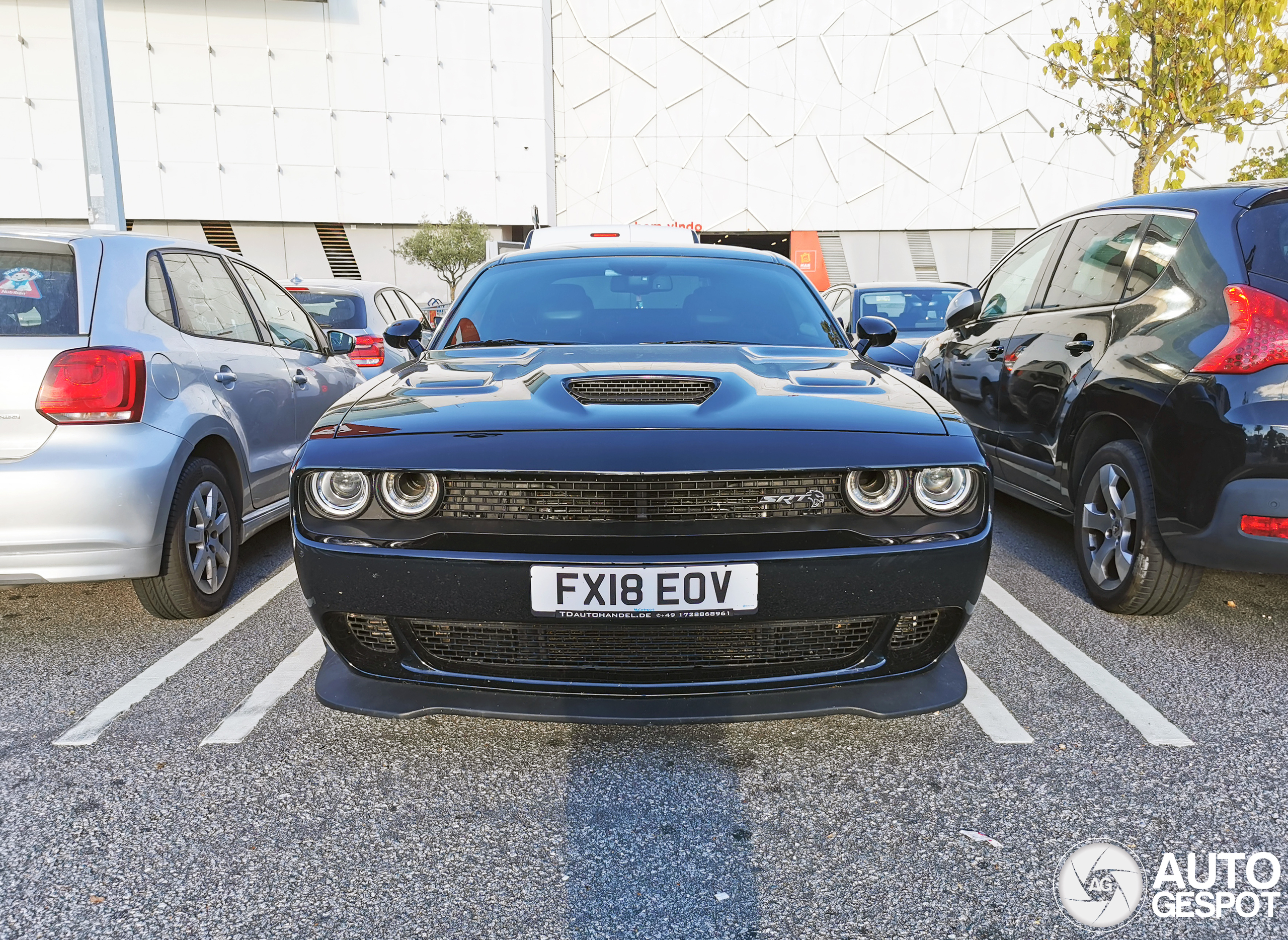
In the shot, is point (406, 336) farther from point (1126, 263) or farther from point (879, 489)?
point (1126, 263)

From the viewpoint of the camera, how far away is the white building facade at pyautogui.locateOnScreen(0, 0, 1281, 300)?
3544cm

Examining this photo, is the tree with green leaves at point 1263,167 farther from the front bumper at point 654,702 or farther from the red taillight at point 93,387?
the red taillight at point 93,387

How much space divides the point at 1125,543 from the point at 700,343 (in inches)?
73.3

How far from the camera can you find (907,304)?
994 centimetres

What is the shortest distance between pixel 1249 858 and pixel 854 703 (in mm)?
898

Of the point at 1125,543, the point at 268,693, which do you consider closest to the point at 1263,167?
the point at 1125,543

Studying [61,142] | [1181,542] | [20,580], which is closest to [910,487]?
[1181,542]

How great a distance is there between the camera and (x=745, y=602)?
80.7 inches

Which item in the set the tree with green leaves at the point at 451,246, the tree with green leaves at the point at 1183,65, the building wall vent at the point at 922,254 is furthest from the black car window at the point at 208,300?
the building wall vent at the point at 922,254

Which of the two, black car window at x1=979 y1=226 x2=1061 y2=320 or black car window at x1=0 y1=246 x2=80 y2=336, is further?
black car window at x1=979 y1=226 x2=1061 y2=320

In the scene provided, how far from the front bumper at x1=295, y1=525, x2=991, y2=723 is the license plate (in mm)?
23

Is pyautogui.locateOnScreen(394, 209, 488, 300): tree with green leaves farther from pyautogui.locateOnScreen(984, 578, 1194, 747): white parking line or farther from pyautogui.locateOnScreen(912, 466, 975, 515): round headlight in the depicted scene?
pyautogui.locateOnScreen(912, 466, 975, 515): round headlight

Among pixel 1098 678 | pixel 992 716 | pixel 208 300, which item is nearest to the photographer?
pixel 992 716

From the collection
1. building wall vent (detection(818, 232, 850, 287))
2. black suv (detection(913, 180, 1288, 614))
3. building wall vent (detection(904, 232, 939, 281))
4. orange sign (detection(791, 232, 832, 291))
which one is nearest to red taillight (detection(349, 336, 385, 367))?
black suv (detection(913, 180, 1288, 614))
